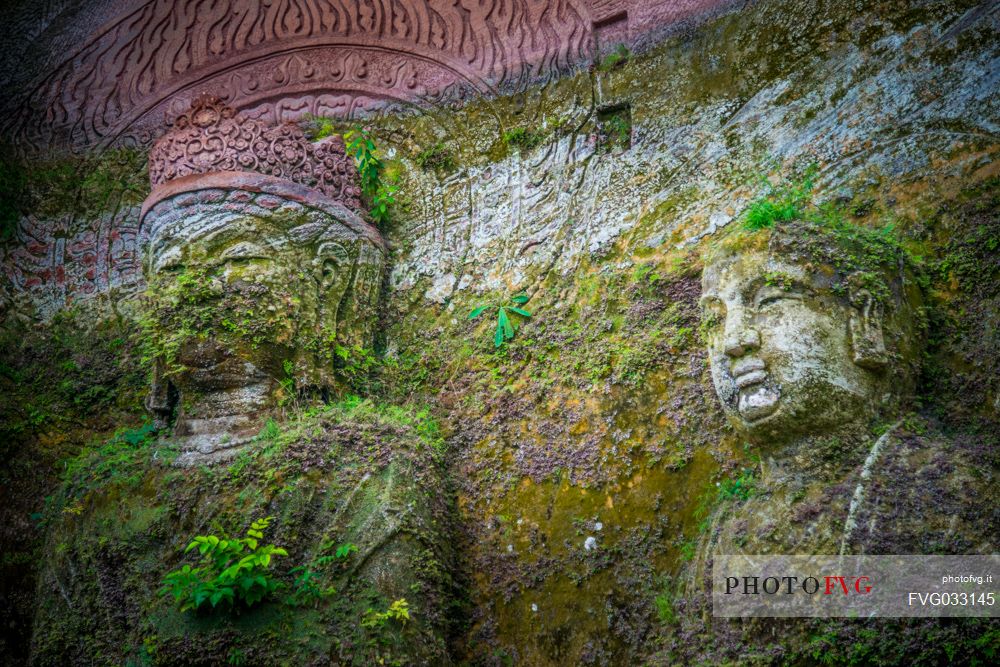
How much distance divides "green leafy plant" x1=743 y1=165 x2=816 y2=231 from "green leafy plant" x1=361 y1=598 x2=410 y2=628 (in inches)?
99.1

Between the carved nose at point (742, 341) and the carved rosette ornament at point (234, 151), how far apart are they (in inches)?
126

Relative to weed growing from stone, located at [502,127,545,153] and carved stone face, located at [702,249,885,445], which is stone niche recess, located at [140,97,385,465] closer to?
weed growing from stone, located at [502,127,545,153]

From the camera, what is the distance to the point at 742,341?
Result: 138 inches

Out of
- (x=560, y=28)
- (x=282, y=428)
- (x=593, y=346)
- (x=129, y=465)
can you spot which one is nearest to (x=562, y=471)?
(x=593, y=346)

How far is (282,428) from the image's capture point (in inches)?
184

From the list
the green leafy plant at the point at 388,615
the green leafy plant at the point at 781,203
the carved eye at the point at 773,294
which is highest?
the green leafy plant at the point at 781,203

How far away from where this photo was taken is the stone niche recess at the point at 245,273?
4801 mm

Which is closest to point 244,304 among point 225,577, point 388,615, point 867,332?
point 225,577

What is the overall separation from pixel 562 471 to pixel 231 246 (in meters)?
2.59

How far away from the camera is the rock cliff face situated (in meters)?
Answer: 3.41

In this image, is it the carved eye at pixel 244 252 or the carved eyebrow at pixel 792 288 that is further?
the carved eye at pixel 244 252

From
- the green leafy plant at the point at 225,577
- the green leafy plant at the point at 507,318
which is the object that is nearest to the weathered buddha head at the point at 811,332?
the green leafy plant at the point at 507,318

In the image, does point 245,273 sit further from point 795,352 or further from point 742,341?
point 795,352

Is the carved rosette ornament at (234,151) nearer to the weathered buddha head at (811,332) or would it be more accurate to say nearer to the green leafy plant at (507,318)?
the green leafy plant at (507,318)
